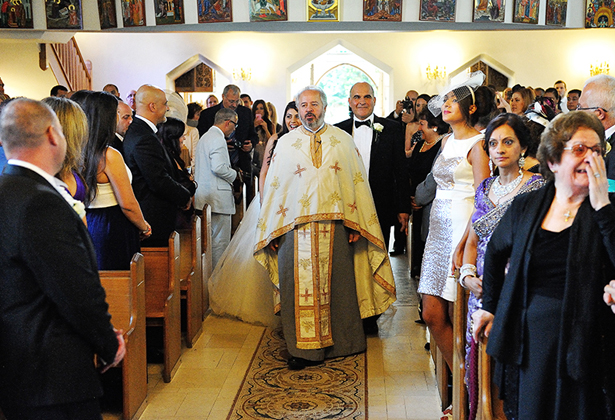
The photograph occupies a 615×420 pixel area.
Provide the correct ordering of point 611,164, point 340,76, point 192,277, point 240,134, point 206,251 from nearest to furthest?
point 611,164 → point 192,277 → point 206,251 → point 240,134 → point 340,76

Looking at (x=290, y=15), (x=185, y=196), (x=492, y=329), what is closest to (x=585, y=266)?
(x=492, y=329)

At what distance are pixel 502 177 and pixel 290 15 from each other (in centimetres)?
1028

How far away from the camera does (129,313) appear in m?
3.53

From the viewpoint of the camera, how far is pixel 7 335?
6.79 ft

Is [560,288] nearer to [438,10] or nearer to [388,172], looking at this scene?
[388,172]

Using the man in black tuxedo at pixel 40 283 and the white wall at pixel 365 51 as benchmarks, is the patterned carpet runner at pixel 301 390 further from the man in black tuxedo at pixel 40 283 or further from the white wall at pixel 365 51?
the white wall at pixel 365 51

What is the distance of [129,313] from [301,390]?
1.24 metres

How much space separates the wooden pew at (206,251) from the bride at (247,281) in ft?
0.21

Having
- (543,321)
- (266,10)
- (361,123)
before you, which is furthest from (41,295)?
(266,10)

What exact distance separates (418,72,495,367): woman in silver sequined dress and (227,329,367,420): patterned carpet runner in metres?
0.68

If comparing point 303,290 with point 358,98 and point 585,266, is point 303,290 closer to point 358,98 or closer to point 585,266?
point 358,98

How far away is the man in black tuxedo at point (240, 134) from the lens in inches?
319

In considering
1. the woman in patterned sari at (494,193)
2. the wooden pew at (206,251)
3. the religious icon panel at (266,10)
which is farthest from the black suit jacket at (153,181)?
the religious icon panel at (266,10)

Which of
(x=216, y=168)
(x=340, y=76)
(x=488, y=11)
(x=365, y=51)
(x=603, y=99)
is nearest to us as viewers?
(x=603, y=99)
